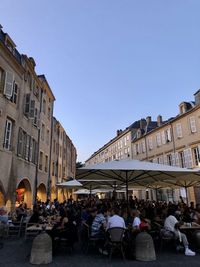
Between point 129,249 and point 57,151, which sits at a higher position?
point 57,151

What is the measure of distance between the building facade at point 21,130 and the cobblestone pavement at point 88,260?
7073mm

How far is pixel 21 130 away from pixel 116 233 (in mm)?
12211

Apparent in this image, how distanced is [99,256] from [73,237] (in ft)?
3.22

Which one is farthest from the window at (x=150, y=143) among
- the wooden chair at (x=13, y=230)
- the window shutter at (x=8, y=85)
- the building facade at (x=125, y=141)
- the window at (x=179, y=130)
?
→ the wooden chair at (x=13, y=230)

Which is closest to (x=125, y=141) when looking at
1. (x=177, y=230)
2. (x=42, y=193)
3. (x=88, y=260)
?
(x=42, y=193)

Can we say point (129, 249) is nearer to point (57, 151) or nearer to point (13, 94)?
point (13, 94)

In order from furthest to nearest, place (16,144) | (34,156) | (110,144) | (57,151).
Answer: (110,144) → (57,151) → (34,156) → (16,144)

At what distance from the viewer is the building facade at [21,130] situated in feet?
46.1

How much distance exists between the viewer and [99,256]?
6938 mm

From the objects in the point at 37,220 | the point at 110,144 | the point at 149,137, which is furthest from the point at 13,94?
the point at 110,144

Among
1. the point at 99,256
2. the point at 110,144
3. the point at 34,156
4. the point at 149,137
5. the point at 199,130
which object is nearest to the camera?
the point at 99,256

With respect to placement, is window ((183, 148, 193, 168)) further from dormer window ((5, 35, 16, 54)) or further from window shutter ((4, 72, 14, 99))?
dormer window ((5, 35, 16, 54))

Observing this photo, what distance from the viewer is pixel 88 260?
6.52 metres

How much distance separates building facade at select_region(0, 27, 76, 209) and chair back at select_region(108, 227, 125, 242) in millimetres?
9220
